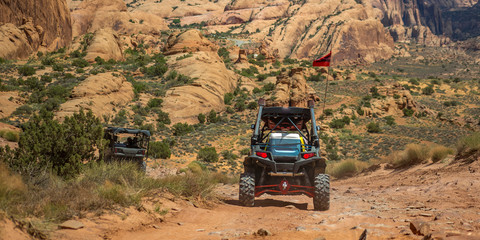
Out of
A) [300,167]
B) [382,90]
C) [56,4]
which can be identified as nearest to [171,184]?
[300,167]

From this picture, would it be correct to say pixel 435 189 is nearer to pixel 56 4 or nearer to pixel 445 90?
pixel 445 90

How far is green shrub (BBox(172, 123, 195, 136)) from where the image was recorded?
127ft

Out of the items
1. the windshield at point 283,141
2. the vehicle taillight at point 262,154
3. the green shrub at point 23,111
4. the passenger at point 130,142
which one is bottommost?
the green shrub at point 23,111

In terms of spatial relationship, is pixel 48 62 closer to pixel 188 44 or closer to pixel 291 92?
pixel 188 44

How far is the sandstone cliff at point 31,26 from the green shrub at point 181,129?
112ft

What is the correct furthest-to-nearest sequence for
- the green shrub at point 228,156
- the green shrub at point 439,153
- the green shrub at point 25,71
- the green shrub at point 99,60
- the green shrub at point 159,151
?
the green shrub at point 99,60 < the green shrub at point 25,71 < the green shrub at point 228,156 < the green shrub at point 159,151 < the green shrub at point 439,153

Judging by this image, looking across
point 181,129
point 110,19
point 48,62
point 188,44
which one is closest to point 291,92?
point 181,129

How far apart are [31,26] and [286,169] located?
69132mm

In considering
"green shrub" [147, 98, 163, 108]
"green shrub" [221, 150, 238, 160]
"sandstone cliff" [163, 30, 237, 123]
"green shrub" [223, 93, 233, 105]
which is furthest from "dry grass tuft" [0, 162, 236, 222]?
"green shrub" [223, 93, 233, 105]

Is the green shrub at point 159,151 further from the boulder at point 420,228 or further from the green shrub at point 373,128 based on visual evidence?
the boulder at point 420,228

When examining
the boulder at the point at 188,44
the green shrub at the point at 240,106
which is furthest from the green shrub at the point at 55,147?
the boulder at the point at 188,44

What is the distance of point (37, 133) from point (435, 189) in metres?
11.9

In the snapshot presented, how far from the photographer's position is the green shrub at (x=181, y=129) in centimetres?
3884

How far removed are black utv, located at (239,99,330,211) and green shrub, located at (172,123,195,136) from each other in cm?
2966
